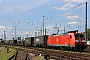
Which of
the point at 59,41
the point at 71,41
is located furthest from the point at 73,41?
the point at 59,41

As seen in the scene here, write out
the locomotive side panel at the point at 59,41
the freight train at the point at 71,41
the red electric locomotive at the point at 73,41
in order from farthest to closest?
the locomotive side panel at the point at 59,41
the freight train at the point at 71,41
the red electric locomotive at the point at 73,41

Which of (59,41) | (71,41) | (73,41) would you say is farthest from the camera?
(59,41)

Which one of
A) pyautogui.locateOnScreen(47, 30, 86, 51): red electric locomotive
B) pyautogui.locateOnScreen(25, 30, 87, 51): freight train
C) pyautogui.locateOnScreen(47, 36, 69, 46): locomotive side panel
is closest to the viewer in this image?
pyautogui.locateOnScreen(47, 30, 86, 51): red electric locomotive

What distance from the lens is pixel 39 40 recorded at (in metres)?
68.2

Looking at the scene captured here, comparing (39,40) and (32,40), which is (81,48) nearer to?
(39,40)

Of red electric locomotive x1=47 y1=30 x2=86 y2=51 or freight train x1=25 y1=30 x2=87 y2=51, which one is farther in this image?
freight train x1=25 y1=30 x2=87 y2=51

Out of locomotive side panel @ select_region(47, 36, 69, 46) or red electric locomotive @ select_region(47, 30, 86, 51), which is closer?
red electric locomotive @ select_region(47, 30, 86, 51)

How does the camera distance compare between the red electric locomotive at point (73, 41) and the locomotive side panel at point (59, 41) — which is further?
the locomotive side panel at point (59, 41)

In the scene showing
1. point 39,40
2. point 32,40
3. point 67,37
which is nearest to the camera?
point 67,37

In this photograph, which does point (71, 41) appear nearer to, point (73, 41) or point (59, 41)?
point (73, 41)

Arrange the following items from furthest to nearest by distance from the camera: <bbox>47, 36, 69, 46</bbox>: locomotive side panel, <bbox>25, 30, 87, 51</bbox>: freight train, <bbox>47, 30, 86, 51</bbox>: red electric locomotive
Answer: <bbox>47, 36, 69, 46</bbox>: locomotive side panel < <bbox>25, 30, 87, 51</bbox>: freight train < <bbox>47, 30, 86, 51</bbox>: red electric locomotive

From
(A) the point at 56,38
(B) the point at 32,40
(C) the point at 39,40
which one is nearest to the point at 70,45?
(A) the point at 56,38

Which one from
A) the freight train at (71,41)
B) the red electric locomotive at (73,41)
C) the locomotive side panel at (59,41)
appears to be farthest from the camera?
the locomotive side panel at (59,41)

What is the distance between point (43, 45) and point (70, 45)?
976 inches
